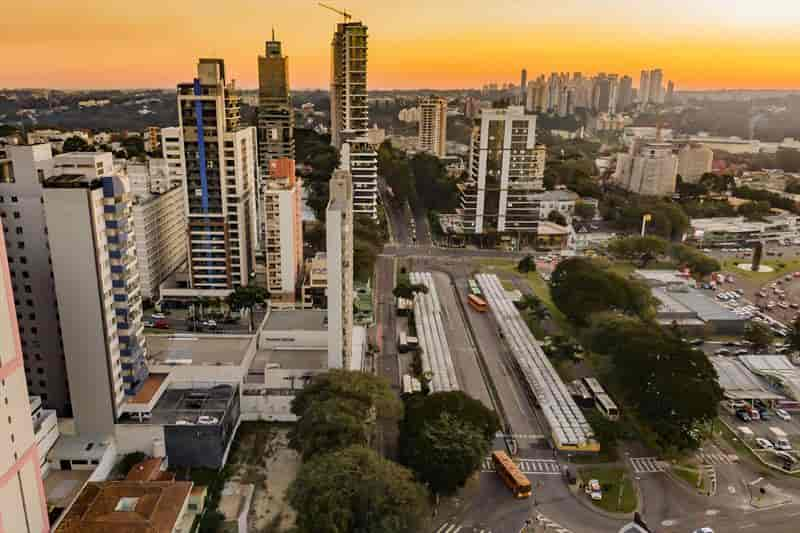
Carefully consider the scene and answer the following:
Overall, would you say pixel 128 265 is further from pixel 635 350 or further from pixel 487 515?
pixel 635 350

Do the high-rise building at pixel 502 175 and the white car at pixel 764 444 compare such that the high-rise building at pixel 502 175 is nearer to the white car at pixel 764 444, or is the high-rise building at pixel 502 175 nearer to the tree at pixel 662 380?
the tree at pixel 662 380

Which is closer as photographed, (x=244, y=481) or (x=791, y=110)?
(x=244, y=481)

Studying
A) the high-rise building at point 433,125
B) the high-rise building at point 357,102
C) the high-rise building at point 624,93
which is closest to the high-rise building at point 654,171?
the high-rise building at point 433,125

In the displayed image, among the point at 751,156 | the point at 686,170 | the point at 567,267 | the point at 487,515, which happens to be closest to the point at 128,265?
the point at 487,515

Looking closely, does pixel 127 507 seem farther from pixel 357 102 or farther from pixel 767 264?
pixel 767 264

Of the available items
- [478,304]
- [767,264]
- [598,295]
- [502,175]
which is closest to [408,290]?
[478,304]
